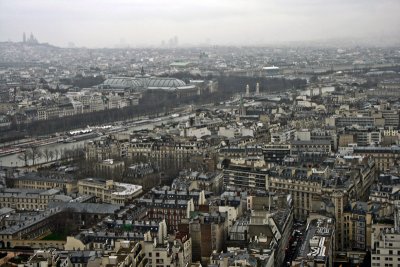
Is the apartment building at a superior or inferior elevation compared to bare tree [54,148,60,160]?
superior

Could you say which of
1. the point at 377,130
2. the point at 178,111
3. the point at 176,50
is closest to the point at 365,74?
the point at 178,111

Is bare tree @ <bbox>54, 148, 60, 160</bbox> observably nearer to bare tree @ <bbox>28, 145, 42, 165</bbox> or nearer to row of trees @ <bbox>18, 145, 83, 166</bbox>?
row of trees @ <bbox>18, 145, 83, 166</bbox>

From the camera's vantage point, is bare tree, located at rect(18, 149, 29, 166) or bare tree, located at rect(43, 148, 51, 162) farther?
bare tree, located at rect(43, 148, 51, 162)

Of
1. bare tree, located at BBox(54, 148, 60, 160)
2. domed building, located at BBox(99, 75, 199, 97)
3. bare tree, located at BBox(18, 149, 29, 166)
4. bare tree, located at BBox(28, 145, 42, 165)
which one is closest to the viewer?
bare tree, located at BBox(18, 149, 29, 166)

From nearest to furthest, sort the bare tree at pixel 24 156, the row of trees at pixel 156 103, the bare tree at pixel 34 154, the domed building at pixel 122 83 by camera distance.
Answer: the bare tree at pixel 24 156 → the bare tree at pixel 34 154 → the row of trees at pixel 156 103 → the domed building at pixel 122 83

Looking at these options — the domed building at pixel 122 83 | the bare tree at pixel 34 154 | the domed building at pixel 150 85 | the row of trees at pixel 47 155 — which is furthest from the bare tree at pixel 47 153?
the domed building at pixel 122 83

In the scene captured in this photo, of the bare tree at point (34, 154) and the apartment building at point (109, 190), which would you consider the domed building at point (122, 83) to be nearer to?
the bare tree at point (34, 154)

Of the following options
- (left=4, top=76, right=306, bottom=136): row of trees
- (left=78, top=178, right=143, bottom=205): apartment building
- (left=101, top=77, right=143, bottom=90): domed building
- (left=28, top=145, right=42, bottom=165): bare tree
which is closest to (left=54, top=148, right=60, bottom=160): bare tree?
(left=28, top=145, right=42, bottom=165): bare tree

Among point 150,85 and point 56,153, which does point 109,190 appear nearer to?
point 56,153

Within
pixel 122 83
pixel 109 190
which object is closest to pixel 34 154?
pixel 109 190

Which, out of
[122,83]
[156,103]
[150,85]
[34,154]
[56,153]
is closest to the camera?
[34,154]

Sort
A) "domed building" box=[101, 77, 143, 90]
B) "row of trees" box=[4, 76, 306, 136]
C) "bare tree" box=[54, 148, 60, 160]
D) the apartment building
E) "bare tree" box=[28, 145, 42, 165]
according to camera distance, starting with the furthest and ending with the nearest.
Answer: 1. "domed building" box=[101, 77, 143, 90]
2. "row of trees" box=[4, 76, 306, 136]
3. "bare tree" box=[54, 148, 60, 160]
4. "bare tree" box=[28, 145, 42, 165]
5. the apartment building
